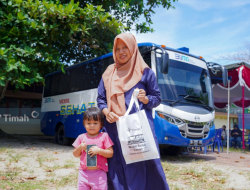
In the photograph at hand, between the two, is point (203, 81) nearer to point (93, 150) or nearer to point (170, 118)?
point (170, 118)

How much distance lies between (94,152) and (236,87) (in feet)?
44.8

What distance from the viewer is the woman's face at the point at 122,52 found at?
9.23 ft

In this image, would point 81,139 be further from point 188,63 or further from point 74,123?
point 74,123

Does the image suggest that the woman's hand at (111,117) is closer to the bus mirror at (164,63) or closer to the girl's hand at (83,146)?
the girl's hand at (83,146)

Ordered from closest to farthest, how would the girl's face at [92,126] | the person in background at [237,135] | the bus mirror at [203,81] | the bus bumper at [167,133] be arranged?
the girl's face at [92,126]
the bus bumper at [167,133]
the bus mirror at [203,81]
the person in background at [237,135]

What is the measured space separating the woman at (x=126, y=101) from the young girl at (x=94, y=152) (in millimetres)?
111

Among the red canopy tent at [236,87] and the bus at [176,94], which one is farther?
the red canopy tent at [236,87]

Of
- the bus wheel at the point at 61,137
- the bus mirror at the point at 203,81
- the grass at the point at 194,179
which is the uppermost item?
the bus mirror at the point at 203,81

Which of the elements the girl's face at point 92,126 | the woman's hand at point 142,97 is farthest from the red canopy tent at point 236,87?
the girl's face at point 92,126

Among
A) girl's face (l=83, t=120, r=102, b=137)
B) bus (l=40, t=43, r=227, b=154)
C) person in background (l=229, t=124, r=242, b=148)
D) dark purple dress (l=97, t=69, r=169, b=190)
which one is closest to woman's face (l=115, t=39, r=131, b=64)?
dark purple dress (l=97, t=69, r=169, b=190)

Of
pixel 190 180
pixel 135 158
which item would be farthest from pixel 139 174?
pixel 190 180

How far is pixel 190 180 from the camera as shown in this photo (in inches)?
184

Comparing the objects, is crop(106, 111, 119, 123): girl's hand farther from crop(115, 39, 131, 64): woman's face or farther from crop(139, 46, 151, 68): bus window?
crop(139, 46, 151, 68): bus window

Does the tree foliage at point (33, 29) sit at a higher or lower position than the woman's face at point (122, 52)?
higher
